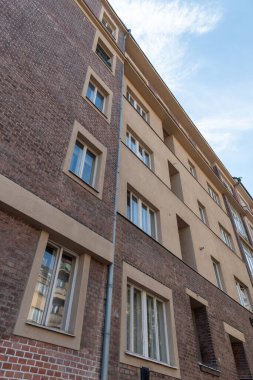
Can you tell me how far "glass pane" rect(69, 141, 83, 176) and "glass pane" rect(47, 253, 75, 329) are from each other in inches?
102

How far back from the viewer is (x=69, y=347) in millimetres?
5609

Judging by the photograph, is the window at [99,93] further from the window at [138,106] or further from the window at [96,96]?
the window at [138,106]

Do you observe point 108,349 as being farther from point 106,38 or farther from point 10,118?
point 106,38

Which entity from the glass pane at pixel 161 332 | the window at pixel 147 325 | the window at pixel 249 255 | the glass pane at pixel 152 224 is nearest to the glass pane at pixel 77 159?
the window at pixel 147 325

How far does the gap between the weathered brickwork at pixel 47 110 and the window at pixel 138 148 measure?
147cm

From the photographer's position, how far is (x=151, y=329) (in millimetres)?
8016

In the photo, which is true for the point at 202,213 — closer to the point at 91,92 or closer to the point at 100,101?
the point at 100,101

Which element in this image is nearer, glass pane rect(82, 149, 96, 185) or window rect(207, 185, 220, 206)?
glass pane rect(82, 149, 96, 185)

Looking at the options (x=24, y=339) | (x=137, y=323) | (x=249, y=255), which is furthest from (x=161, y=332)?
(x=249, y=255)

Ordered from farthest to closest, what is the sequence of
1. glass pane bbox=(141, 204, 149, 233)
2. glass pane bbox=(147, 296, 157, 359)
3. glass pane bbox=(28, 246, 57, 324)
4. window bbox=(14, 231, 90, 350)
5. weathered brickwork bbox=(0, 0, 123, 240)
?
glass pane bbox=(141, 204, 149, 233)
glass pane bbox=(147, 296, 157, 359)
weathered brickwork bbox=(0, 0, 123, 240)
glass pane bbox=(28, 246, 57, 324)
window bbox=(14, 231, 90, 350)

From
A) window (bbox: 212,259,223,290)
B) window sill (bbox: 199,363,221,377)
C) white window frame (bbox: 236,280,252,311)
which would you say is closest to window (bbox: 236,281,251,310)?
white window frame (bbox: 236,280,252,311)

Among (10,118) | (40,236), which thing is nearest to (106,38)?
(10,118)

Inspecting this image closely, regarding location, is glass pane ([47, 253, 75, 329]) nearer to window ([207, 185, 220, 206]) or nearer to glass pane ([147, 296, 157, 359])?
glass pane ([147, 296, 157, 359])

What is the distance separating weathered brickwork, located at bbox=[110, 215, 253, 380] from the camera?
6.98 metres
